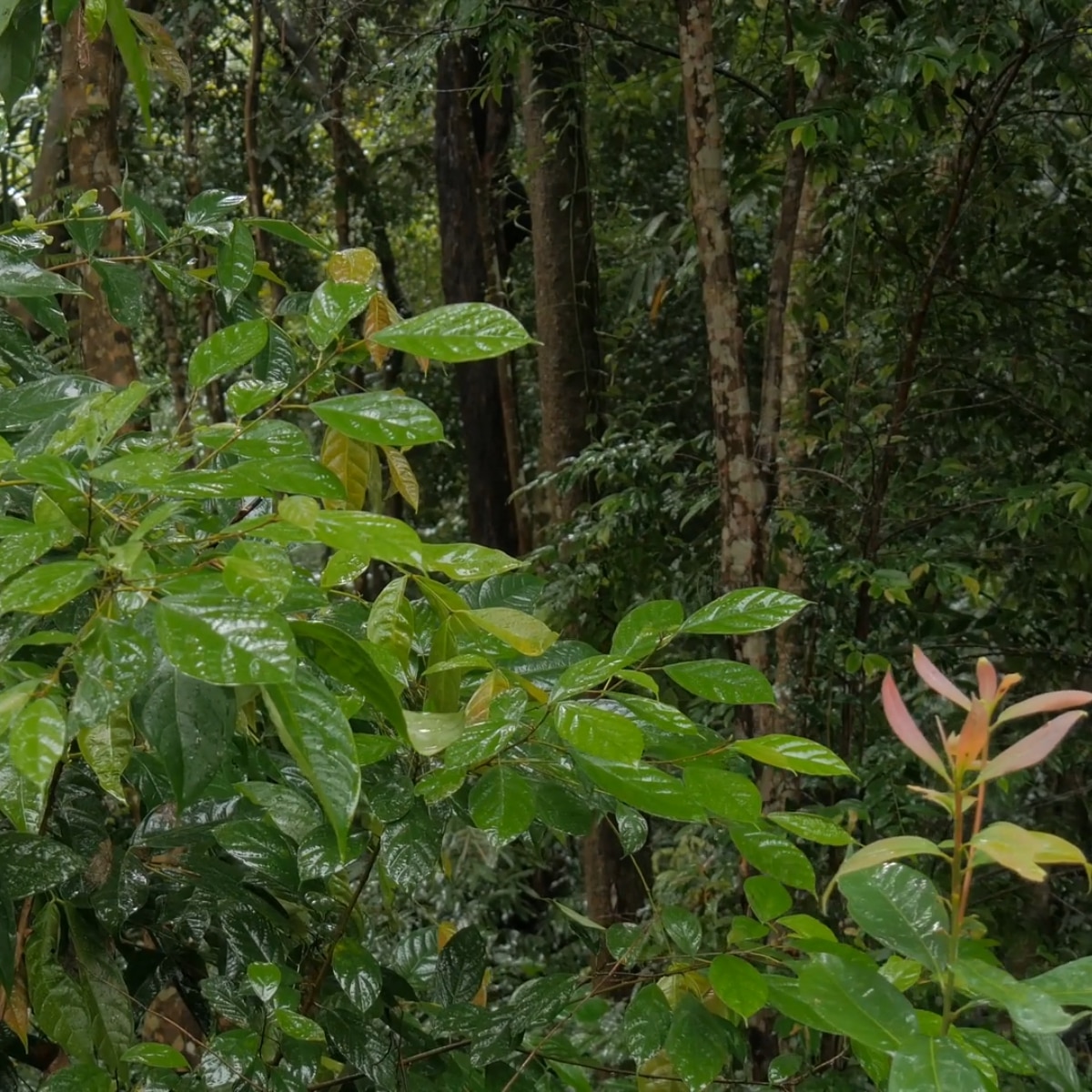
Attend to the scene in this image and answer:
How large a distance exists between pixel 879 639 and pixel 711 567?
1.39 ft

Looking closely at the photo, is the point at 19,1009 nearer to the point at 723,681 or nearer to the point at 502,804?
the point at 502,804

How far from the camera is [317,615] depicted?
77cm

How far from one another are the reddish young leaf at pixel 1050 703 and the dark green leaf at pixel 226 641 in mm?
280

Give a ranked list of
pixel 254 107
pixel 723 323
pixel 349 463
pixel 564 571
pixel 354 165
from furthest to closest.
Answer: pixel 354 165 → pixel 254 107 → pixel 564 571 → pixel 723 323 → pixel 349 463

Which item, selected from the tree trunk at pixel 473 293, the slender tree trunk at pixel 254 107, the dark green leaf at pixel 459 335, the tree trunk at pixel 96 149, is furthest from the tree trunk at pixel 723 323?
the tree trunk at pixel 473 293

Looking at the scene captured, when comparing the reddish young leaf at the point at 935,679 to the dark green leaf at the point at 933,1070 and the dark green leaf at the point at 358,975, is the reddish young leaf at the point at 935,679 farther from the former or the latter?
the dark green leaf at the point at 358,975

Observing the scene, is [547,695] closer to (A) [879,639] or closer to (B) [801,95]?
(A) [879,639]

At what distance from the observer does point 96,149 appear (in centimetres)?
223

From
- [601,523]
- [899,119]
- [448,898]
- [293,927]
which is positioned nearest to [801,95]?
[899,119]

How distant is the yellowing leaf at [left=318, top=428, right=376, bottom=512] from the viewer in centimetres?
89

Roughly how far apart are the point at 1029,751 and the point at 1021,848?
0.04 m

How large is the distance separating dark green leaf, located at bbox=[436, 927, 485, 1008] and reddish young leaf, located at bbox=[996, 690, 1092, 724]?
1.89 feet

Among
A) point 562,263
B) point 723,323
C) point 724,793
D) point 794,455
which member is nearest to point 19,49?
point 724,793

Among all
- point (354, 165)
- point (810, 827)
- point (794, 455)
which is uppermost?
point (354, 165)
